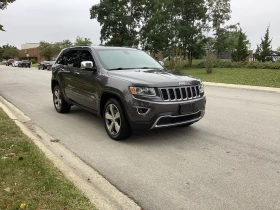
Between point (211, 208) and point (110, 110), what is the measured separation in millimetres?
2798

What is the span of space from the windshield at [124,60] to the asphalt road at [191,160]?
140cm

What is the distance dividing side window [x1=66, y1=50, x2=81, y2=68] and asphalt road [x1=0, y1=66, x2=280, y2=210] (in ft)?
4.47

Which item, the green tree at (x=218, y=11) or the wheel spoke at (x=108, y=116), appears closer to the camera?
the wheel spoke at (x=108, y=116)

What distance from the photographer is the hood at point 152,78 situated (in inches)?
188

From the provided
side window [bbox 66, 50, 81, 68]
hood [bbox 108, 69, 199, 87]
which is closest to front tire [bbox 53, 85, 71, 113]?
side window [bbox 66, 50, 81, 68]

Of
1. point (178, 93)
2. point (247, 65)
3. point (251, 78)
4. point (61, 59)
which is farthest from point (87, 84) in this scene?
point (247, 65)

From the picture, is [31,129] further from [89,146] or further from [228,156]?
[228,156]

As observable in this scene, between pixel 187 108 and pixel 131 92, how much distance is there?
1015 mm

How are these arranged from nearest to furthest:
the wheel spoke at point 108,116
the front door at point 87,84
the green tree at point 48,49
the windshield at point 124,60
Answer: the wheel spoke at point 108,116 → the front door at point 87,84 → the windshield at point 124,60 → the green tree at point 48,49

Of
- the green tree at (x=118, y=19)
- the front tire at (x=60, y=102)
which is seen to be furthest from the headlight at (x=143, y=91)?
the green tree at (x=118, y=19)

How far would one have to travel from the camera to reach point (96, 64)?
5.78 m

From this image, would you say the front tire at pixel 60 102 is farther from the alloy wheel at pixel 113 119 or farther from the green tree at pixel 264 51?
the green tree at pixel 264 51

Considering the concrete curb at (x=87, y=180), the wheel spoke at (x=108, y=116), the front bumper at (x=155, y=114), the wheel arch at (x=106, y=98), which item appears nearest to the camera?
the concrete curb at (x=87, y=180)

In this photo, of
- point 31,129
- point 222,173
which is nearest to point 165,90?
point 222,173
